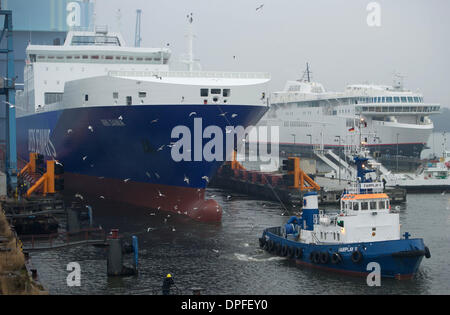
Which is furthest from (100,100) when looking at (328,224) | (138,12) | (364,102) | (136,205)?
(138,12)

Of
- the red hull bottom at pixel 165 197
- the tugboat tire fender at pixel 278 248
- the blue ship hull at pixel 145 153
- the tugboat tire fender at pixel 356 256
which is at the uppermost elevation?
the blue ship hull at pixel 145 153

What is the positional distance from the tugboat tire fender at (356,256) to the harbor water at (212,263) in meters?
0.72

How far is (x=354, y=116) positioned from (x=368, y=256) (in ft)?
168

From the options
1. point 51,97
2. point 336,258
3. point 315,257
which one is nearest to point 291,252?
point 315,257

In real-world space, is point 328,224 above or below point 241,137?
below

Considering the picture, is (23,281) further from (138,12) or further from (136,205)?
(138,12)

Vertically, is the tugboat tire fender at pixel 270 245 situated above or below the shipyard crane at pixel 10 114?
below

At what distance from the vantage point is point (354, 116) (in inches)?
2908

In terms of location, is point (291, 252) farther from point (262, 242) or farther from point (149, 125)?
point (149, 125)

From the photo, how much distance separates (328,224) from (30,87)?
34157mm

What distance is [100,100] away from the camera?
37.3 meters

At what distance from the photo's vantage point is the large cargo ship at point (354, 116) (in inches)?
2990

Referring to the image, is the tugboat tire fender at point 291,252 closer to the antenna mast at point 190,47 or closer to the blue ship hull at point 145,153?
the blue ship hull at point 145,153

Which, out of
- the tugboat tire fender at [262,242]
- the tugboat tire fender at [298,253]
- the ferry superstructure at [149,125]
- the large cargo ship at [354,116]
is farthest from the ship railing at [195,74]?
the large cargo ship at [354,116]
